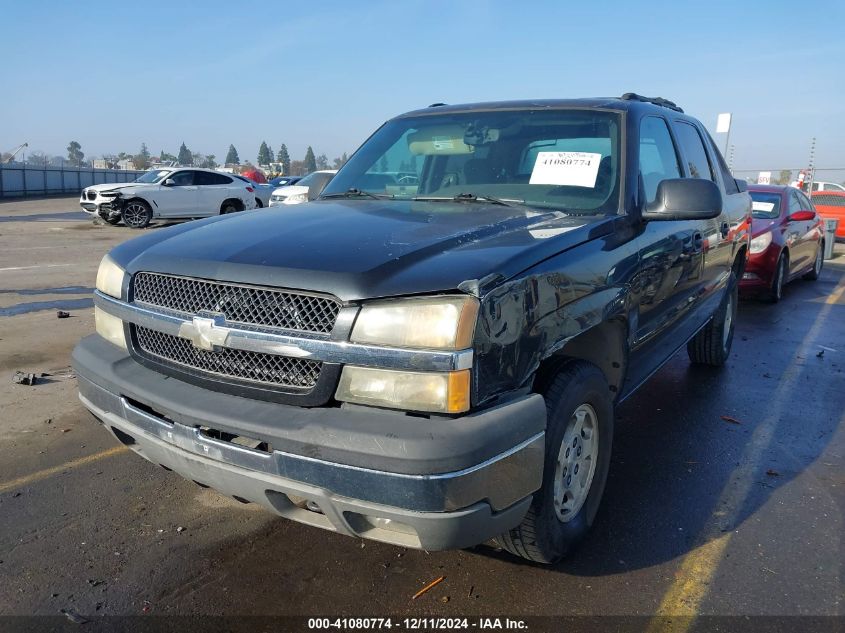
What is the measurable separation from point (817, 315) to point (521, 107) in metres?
6.54

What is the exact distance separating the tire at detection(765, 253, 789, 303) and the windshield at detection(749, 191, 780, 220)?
0.64 metres

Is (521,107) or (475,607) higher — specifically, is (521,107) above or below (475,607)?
above

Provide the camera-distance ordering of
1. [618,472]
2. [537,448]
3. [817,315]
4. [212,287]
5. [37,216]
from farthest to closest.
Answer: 1. [37,216]
2. [817,315]
3. [618,472]
4. [212,287]
5. [537,448]

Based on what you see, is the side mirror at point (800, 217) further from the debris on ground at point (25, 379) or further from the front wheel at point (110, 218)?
the front wheel at point (110, 218)

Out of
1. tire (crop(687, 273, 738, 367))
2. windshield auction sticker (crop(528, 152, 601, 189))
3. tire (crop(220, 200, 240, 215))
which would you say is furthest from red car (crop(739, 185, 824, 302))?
tire (crop(220, 200, 240, 215))

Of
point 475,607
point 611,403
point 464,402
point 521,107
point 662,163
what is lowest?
point 475,607

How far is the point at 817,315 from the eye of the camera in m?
8.48

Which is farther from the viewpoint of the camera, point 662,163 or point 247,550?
point 662,163

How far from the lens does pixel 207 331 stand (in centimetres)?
241

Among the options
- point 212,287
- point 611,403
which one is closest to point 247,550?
point 212,287

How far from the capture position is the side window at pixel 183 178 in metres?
18.5

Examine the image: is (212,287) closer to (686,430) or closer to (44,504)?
A: (44,504)

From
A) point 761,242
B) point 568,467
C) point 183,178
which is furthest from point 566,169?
point 183,178

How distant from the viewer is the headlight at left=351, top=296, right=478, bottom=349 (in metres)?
2.11
